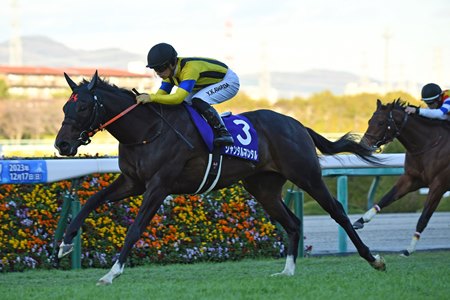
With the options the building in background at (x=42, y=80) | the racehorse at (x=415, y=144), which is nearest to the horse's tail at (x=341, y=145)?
the racehorse at (x=415, y=144)

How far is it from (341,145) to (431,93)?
2.03 m

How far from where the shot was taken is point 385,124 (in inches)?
358

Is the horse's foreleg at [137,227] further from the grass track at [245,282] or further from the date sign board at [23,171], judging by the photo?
the date sign board at [23,171]

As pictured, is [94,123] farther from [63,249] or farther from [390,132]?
[390,132]

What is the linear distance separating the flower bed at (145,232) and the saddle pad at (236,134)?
1583 millimetres

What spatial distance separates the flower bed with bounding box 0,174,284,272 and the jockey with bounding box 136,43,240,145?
165 cm

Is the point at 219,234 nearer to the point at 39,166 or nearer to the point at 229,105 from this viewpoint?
the point at 39,166

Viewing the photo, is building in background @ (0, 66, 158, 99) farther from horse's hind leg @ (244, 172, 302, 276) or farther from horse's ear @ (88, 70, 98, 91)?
horse's ear @ (88, 70, 98, 91)

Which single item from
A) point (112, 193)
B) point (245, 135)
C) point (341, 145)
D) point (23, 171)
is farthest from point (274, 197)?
point (23, 171)

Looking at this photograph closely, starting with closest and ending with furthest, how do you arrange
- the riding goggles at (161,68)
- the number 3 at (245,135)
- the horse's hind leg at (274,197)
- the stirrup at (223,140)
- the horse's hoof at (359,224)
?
1. the riding goggles at (161,68)
2. the stirrup at (223,140)
3. the number 3 at (245,135)
4. the horse's hind leg at (274,197)
5. the horse's hoof at (359,224)

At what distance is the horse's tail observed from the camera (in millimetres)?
7656

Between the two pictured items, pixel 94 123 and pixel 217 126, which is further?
pixel 217 126

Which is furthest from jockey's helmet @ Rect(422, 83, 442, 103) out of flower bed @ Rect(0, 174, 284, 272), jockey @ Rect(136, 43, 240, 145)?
jockey @ Rect(136, 43, 240, 145)

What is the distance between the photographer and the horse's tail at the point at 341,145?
25.1ft
